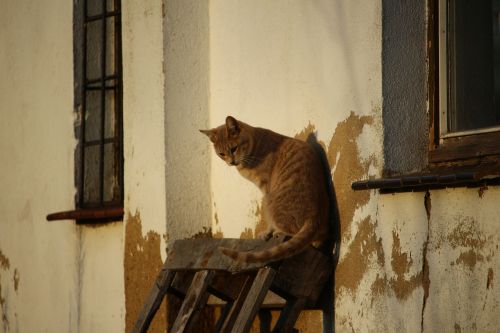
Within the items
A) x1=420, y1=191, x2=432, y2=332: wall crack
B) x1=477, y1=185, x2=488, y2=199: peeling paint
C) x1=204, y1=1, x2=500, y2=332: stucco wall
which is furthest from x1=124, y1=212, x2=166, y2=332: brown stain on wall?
x1=477, y1=185, x2=488, y2=199: peeling paint

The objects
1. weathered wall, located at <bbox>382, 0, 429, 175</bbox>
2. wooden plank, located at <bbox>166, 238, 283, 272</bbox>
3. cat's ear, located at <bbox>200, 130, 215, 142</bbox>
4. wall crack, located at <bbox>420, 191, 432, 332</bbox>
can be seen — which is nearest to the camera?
wall crack, located at <bbox>420, 191, 432, 332</bbox>

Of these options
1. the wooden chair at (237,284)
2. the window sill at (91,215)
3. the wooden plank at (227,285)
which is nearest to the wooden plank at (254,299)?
the wooden chair at (237,284)

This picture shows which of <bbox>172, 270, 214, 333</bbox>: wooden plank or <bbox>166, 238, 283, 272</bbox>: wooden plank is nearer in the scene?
<bbox>166, 238, 283, 272</bbox>: wooden plank

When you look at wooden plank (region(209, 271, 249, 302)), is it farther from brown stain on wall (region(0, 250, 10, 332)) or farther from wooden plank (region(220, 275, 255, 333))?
brown stain on wall (region(0, 250, 10, 332))

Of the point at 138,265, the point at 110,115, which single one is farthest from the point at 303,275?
the point at 110,115

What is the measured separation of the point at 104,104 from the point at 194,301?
2290 mm

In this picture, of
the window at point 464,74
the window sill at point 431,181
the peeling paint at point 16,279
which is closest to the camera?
the window sill at point 431,181

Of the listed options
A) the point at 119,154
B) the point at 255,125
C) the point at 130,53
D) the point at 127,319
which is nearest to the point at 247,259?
the point at 255,125

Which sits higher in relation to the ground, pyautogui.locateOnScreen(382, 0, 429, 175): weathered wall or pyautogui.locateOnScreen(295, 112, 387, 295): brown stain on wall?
pyautogui.locateOnScreen(382, 0, 429, 175): weathered wall

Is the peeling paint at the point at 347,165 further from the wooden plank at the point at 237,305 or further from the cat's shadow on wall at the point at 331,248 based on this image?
the wooden plank at the point at 237,305

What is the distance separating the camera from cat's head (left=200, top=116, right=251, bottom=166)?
17.1 ft

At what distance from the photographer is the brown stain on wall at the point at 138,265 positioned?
558cm

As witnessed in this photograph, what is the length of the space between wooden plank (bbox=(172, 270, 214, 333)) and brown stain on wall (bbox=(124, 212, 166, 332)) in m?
0.60

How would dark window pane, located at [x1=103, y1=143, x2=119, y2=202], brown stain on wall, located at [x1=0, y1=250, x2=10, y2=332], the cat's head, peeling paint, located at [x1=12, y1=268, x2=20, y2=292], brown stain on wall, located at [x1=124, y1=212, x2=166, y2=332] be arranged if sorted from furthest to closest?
brown stain on wall, located at [x1=0, y1=250, x2=10, y2=332], peeling paint, located at [x1=12, y1=268, x2=20, y2=292], dark window pane, located at [x1=103, y1=143, x2=119, y2=202], brown stain on wall, located at [x1=124, y1=212, x2=166, y2=332], the cat's head
